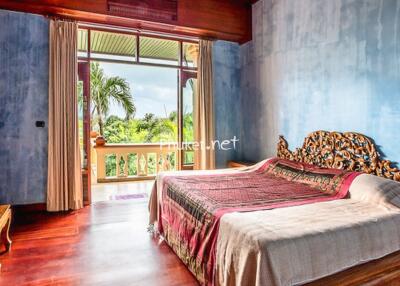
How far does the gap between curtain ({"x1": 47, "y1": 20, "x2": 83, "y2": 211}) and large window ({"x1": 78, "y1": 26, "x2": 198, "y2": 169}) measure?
29 centimetres

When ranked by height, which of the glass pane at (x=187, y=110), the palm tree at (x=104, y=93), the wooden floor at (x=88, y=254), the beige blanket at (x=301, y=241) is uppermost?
the palm tree at (x=104, y=93)

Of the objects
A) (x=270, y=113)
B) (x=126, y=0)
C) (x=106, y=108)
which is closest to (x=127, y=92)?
(x=106, y=108)

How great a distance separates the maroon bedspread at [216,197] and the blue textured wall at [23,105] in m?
2.05

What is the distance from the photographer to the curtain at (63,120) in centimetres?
370

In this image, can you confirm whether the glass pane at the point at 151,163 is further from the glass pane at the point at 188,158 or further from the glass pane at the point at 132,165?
the glass pane at the point at 188,158

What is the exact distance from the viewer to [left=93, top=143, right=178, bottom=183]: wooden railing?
227 inches

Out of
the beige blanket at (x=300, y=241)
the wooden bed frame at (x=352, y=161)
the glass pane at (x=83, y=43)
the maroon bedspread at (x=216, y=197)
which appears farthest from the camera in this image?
the glass pane at (x=83, y=43)

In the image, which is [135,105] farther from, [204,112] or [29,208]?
[29,208]

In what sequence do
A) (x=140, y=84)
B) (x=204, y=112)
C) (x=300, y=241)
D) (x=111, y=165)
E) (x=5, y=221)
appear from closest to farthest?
1. (x=300, y=241)
2. (x=5, y=221)
3. (x=204, y=112)
4. (x=111, y=165)
5. (x=140, y=84)

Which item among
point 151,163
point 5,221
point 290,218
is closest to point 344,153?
point 290,218

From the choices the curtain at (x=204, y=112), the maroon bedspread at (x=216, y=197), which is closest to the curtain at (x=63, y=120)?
the maroon bedspread at (x=216, y=197)

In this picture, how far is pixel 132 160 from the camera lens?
6.05 m

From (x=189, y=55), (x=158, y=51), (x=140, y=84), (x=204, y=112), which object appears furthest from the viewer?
(x=140, y=84)

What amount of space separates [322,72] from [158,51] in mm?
2931
